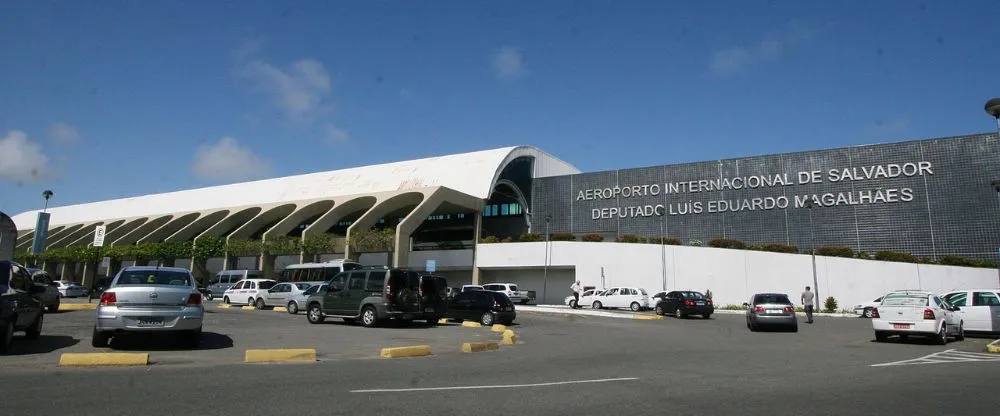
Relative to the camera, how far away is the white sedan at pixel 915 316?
49.8ft

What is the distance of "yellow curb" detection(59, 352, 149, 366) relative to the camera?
9.02m

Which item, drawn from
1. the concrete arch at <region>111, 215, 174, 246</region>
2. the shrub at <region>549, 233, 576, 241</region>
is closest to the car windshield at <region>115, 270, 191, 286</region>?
the shrub at <region>549, 233, 576, 241</region>

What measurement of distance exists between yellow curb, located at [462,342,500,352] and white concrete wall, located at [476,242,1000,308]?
2785cm

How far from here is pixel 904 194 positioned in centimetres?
3934

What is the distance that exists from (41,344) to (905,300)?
20.4 m

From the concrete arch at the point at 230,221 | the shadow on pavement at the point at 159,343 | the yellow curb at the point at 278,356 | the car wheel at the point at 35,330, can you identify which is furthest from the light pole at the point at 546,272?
the car wheel at the point at 35,330

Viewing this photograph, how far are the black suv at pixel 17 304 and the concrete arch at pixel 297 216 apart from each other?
35.7 meters

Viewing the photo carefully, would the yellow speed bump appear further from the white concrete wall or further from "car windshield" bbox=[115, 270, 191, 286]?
the white concrete wall

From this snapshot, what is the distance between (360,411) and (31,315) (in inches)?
383

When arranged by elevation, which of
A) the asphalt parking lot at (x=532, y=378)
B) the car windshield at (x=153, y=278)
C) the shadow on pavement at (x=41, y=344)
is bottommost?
the asphalt parking lot at (x=532, y=378)

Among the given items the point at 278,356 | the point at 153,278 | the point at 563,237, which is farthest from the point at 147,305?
the point at 563,237

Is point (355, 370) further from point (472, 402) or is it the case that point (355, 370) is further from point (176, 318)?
point (176, 318)

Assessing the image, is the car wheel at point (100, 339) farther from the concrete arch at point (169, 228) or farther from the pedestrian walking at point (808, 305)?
the concrete arch at point (169, 228)

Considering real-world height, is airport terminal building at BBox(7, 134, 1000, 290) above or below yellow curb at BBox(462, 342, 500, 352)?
above
